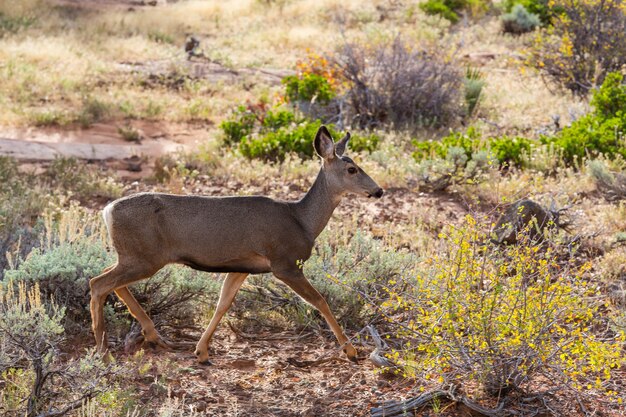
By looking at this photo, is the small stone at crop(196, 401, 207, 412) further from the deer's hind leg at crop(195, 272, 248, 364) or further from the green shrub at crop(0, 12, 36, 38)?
the green shrub at crop(0, 12, 36, 38)

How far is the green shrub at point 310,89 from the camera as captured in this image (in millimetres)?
15281

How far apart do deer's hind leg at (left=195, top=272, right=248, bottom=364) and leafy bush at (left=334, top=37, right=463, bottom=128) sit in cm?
844

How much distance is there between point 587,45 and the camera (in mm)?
16984

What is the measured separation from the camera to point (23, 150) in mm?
13445

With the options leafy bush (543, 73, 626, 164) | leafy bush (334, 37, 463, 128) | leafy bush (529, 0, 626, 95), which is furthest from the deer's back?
leafy bush (529, 0, 626, 95)

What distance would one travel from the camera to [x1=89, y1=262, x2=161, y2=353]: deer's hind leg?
6.11m

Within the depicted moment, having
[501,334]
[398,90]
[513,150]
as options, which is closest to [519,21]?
[398,90]

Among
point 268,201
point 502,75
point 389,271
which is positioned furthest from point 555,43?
point 268,201

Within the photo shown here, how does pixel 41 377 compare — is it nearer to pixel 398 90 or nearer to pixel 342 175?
pixel 342 175

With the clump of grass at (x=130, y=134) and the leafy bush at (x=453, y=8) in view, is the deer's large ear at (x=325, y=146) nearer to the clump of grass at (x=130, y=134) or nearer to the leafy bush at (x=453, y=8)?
the clump of grass at (x=130, y=134)

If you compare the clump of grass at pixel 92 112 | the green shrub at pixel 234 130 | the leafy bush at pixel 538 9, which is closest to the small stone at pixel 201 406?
the green shrub at pixel 234 130

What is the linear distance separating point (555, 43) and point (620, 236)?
9709 millimetres

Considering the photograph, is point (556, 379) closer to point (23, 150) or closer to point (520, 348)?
point (520, 348)

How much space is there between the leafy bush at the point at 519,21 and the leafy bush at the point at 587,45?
825cm
